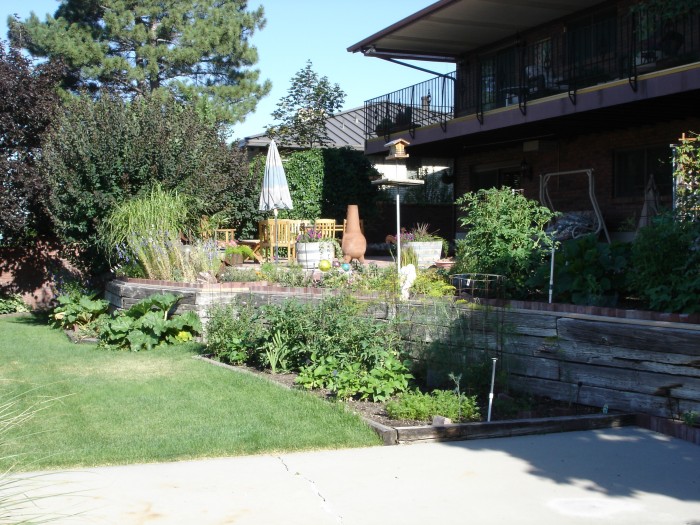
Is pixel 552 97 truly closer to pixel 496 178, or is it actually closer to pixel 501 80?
pixel 501 80

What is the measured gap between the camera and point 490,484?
494 centimetres

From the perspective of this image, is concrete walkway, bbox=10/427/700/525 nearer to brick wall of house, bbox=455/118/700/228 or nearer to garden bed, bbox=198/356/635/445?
garden bed, bbox=198/356/635/445

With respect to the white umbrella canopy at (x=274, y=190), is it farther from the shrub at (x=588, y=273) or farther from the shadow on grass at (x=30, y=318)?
the shrub at (x=588, y=273)

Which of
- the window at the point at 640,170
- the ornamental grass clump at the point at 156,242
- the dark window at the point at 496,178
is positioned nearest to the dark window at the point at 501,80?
the dark window at the point at 496,178

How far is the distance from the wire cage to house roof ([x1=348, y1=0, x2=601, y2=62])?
8543mm

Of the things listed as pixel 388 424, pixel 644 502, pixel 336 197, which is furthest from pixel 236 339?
pixel 336 197

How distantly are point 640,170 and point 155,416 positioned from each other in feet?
35.7

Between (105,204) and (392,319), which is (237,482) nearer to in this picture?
(392,319)

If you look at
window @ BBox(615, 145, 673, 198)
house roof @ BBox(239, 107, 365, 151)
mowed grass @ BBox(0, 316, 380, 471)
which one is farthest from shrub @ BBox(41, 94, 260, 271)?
house roof @ BBox(239, 107, 365, 151)

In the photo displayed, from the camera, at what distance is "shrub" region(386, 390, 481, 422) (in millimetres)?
6375

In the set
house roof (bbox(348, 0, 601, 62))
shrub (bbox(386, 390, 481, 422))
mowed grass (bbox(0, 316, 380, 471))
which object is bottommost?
mowed grass (bbox(0, 316, 380, 471))

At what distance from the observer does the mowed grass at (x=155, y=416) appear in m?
5.53

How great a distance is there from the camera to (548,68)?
49.3ft

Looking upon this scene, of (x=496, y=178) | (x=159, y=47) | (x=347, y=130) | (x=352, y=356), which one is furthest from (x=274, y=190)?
(x=347, y=130)
